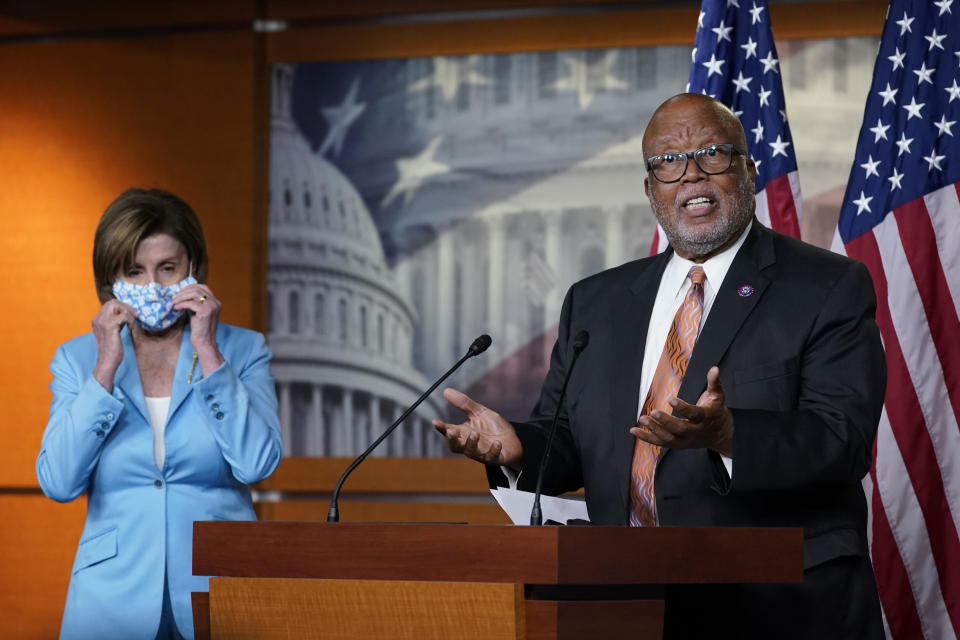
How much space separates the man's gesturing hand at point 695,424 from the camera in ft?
6.02

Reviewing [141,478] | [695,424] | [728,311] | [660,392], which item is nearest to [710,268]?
[728,311]

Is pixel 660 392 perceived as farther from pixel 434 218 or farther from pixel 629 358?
pixel 434 218

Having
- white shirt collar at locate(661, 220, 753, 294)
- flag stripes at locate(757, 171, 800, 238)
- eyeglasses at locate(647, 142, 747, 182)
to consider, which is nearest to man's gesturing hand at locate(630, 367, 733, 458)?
white shirt collar at locate(661, 220, 753, 294)

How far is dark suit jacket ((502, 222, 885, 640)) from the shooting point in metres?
2.19

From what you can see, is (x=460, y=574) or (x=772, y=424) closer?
(x=460, y=574)

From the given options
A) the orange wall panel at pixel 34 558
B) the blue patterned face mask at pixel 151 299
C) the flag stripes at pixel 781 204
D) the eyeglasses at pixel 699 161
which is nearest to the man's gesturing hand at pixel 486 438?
the eyeglasses at pixel 699 161

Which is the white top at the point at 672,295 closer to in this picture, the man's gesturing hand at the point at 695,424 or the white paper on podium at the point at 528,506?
the white paper on podium at the point at 528,506

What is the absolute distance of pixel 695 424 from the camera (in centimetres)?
191

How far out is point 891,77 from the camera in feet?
12.0

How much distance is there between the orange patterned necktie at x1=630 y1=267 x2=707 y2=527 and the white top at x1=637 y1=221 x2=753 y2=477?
0.08ft

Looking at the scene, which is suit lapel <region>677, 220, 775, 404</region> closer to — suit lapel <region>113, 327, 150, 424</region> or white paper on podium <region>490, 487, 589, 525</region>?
white paper on podium <region>490, 487, 589, 525</region>

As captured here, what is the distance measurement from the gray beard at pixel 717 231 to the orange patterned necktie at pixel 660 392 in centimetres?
17

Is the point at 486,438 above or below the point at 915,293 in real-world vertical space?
below

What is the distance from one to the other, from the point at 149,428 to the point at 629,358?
1.22 meters
